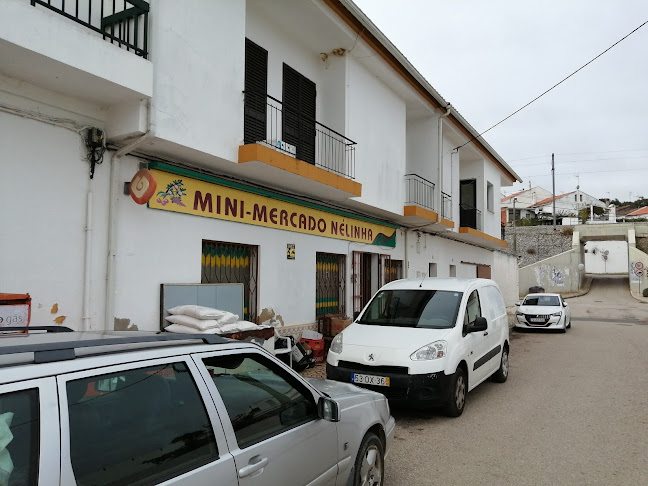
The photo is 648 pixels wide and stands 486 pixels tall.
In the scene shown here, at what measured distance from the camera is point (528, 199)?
89688 mm

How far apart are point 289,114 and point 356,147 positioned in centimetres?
173

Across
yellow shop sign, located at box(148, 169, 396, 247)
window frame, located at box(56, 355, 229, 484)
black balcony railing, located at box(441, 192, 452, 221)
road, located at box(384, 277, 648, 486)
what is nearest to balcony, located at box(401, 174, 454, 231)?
black balcony railing, located at box(441, 192, 452, 221)

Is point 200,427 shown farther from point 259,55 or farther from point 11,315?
point 259,55

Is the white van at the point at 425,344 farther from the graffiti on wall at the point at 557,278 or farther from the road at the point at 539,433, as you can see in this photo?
the graffiti on wall at the point at 557,278

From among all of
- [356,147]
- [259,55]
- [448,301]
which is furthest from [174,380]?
[356,147]

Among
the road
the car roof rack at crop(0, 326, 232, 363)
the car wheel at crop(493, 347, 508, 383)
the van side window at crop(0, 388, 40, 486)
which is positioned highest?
the car roof rack at crop(0, 326, 232, 363)

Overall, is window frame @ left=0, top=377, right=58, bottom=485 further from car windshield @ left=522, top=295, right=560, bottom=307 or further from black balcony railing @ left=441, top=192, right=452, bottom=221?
car windshield @ left=522, top=295, right=560, bottom=307

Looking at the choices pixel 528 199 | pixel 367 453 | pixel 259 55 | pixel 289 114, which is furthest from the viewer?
pixel 528 199

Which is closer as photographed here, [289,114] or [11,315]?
[11,315]

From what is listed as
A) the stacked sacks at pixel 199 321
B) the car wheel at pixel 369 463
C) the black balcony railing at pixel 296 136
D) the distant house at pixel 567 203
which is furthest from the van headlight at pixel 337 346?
the distant house at pixel 567 203

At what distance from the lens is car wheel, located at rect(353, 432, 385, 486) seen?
3488 millimetres

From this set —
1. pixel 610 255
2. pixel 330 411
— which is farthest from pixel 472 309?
pixel 610 255

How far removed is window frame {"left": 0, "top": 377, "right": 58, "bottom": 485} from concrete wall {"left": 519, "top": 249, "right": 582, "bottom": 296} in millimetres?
46249

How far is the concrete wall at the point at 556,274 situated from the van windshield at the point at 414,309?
39803 mm
